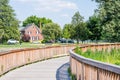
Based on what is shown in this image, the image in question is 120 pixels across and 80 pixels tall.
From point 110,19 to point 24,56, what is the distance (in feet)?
114

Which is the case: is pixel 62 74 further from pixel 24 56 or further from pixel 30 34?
pixel 30 34

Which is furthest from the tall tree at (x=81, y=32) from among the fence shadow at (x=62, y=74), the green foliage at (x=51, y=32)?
the fence shadow at (x=62, y=74)

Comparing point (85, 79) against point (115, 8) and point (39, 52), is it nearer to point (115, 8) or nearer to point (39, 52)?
point (39, 52)

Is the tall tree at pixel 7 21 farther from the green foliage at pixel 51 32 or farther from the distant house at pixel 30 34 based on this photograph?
the distant house at pixel 30 34

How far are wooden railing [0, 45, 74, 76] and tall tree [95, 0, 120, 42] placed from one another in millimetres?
18768

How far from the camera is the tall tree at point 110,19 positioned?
5653 centimetres

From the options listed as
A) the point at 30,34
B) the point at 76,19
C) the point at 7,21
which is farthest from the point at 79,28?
the point at 30,34

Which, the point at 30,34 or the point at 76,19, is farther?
the point at 30,34

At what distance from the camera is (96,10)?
5978 cm

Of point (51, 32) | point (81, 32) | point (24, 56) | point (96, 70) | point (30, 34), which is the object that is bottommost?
point (30, 34)

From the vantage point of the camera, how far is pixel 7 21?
100812mm

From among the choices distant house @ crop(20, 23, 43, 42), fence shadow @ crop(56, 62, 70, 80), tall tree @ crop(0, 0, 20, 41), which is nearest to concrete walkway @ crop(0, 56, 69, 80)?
fence shadow @ crop(56, 62, 70, 80)

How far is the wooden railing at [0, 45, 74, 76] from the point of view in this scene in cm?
1977

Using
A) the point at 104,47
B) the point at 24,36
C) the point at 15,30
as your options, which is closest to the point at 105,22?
the point at 104,47
